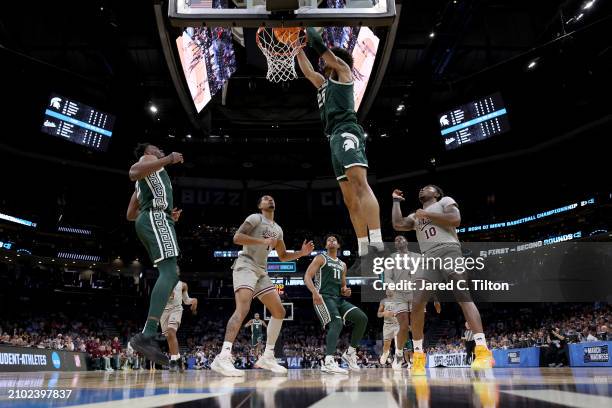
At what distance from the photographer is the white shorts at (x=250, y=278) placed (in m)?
6.02

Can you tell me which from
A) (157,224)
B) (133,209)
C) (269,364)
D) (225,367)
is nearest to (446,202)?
(269,364)

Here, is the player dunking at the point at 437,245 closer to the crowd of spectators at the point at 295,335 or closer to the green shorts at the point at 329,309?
the green shorts at the point at 329,309

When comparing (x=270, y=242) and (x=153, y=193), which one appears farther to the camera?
(x=270, y=242)

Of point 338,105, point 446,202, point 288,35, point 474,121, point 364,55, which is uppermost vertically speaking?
point 474,121

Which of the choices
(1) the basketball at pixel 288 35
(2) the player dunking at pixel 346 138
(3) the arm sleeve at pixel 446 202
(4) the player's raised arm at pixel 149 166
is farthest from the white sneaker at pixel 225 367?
(1) the basketball at pixel 288 35

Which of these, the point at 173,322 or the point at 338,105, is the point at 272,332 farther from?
the point at 173,322

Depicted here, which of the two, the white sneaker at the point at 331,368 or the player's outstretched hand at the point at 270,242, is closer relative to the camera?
the player's outstretched hand at the point at 270,242

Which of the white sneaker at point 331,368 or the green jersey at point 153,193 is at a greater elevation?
the green jersey at point 153,193

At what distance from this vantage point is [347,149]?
475 cm

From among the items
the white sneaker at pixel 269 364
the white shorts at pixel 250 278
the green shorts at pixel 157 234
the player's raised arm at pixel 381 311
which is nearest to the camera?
the green shorts at pixel 157 234

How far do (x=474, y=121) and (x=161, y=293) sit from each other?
51.0 ft

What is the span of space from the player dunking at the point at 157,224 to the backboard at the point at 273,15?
1316 millimetres

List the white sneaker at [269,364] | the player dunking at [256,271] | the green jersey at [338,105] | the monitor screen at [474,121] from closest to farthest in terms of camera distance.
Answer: the green jersey at [338,105], the player dunking at [256,271], the white sneaker at [269,364], the monitor screen at [474,121]

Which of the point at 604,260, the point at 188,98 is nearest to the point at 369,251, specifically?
the point at 188,98
